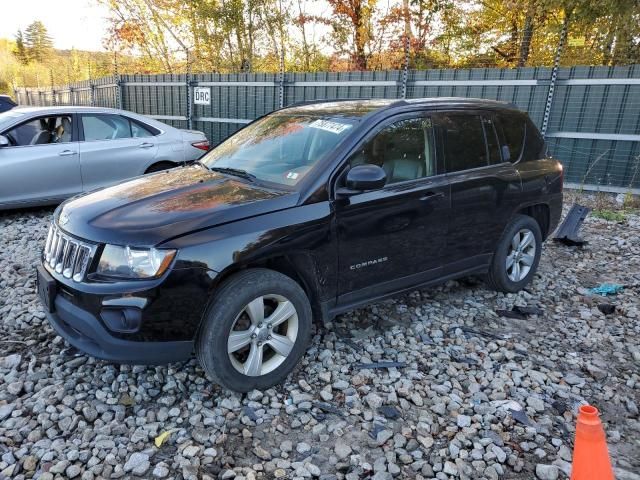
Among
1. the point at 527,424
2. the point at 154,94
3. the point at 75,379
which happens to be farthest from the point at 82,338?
the point at 154,94

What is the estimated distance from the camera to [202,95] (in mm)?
12336

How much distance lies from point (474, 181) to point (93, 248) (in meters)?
2.93

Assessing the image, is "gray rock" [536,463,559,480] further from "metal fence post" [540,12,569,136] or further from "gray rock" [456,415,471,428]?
"metal fence post" [540,12,569,136]

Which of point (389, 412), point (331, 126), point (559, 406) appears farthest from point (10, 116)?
point (559, 406)

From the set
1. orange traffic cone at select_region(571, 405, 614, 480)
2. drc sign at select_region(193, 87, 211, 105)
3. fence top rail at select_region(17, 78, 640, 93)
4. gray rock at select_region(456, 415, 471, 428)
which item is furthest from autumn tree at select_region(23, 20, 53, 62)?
orange traffic cone at select_region(571, 405, 614, 480)

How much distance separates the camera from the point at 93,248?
2.74 m

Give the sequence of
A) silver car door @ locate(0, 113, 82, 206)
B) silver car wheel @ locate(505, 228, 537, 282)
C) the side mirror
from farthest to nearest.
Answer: silver car door @ locate(0, 113, 82, 206) → silver car wheel @ locate(505, 228, 537, 282) → the side mirror

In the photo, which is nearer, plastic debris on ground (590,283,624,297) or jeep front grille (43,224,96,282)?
jeep front grille (43,224,96,282)

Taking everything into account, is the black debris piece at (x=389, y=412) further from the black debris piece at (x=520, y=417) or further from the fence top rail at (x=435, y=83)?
the fence top rail at (x=435, y=83)

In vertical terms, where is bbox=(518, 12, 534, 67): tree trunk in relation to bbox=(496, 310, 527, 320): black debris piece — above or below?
above

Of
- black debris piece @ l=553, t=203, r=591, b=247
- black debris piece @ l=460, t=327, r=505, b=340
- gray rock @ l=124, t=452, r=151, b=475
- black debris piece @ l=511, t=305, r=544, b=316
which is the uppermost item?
black debris piece @ l=553, t=203, r=591, b=247

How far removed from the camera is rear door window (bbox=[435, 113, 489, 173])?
394cm

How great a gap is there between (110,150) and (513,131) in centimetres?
537

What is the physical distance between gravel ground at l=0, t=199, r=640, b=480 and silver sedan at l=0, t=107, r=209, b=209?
2.68m
